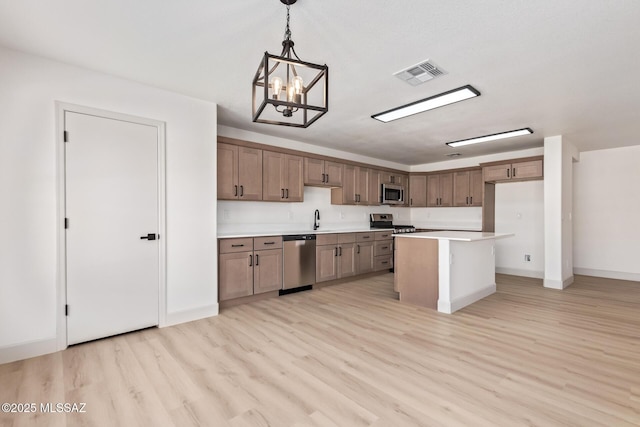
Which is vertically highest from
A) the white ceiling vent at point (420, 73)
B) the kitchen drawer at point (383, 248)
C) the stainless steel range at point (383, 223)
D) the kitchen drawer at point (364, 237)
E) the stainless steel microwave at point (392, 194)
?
the white ceiling vent at point (420, 73)

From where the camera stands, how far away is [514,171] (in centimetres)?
554

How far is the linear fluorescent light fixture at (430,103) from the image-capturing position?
3.11 m

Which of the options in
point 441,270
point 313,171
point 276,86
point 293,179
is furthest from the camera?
point 313,171

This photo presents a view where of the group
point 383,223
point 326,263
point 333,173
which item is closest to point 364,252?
point 326,263

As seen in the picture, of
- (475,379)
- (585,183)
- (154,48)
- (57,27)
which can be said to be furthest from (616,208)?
(57,27)

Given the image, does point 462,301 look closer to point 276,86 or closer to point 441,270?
point 441,270

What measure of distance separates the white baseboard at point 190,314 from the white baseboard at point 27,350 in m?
0.87

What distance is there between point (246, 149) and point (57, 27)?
237 centimetres

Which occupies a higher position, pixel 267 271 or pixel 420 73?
pixel 420 73

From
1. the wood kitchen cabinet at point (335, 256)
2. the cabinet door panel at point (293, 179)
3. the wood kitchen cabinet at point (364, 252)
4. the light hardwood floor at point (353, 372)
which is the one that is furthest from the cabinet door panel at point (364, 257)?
the light hardwood floor at point (353, 372)

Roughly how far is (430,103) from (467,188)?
355 centimetres

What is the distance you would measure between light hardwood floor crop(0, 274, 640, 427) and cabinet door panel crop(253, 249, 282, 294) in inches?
22.8

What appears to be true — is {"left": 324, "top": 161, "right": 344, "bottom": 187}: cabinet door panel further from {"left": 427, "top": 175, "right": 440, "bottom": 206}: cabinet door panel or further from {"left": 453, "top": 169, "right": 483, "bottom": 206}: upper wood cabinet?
{"left": 453, "top": 169, "right": 483, "bottom": 206}: upper wood cabinet

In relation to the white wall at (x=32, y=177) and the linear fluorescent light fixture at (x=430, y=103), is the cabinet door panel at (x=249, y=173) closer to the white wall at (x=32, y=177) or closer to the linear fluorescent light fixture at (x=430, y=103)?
the white wall at (x=32, y=177)
